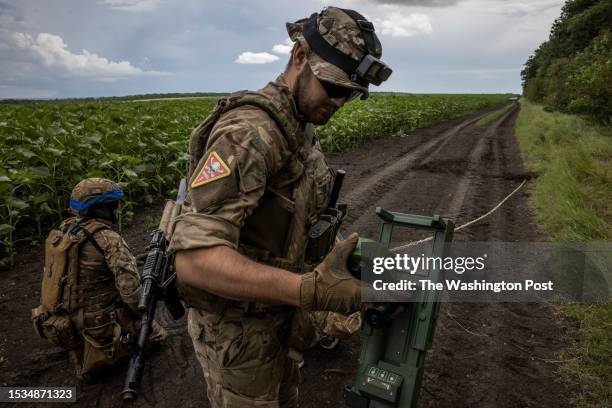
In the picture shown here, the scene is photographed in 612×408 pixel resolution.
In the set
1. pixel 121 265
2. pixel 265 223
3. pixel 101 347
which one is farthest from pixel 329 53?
pixel 101 347

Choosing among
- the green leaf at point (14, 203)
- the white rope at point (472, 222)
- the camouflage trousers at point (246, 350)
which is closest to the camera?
the camouflage trousers at point (246, 350)

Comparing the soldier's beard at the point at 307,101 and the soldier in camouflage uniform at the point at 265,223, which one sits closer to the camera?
the soldier in camouflage uniform at the point at 265,223

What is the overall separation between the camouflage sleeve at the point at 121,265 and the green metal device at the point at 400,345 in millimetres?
2611

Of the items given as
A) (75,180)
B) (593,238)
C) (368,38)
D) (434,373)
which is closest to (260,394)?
(368,38)

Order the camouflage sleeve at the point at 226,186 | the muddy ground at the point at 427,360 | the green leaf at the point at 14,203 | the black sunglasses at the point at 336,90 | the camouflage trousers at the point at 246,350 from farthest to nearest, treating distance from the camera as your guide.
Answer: the green leaf at the point at 14,203, the muddy ground at the point at 427,360, the camouflage trousers at the point at 246,350, the black sunglasses at the point at 336,90, the camouflage sleeve at the point at 226,186

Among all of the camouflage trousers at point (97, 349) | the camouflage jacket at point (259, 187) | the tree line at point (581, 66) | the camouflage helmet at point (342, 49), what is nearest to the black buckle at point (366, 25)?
the camouflage helmet at point (342, 49)

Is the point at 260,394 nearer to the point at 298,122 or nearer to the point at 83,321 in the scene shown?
the point at 298,122

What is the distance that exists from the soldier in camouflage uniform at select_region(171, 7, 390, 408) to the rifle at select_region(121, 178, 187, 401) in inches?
7.0

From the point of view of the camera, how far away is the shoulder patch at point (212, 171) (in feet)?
4.69

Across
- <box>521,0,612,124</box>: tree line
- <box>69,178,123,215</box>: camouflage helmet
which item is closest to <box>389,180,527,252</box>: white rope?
<box>69,178,123,215</box>: camouflage helmet

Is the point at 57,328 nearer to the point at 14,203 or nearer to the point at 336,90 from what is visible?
the point at 14,203

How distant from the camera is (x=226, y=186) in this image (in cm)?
143

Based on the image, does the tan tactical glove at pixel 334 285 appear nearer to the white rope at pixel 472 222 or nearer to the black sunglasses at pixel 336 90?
the black sunglasses at pixel 336 90

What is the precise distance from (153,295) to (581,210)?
20.8 ft
